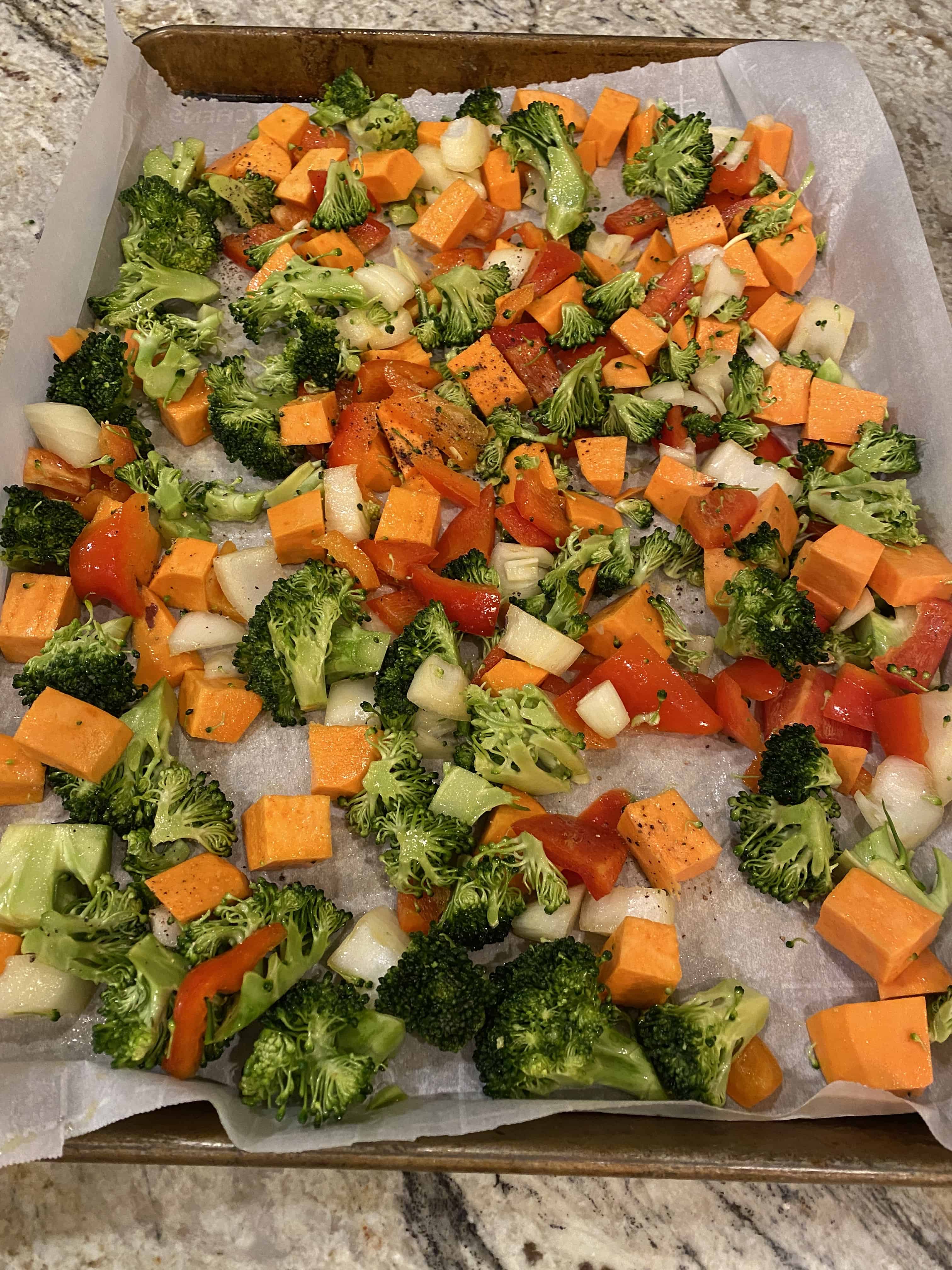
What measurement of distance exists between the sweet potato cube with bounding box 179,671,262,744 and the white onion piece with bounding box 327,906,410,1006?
1.96ft

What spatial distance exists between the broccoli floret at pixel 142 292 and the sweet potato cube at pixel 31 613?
0.90 metres

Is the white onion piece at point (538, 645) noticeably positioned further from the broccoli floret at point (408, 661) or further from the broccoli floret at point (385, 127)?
the broccoli floret at point (385, 127)

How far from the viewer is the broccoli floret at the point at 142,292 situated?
2789 mm

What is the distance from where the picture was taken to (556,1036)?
1.80 meters

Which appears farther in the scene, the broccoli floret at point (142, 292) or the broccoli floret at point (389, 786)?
the broccoli floret at point (142, 292)

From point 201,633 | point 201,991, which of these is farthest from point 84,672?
point 201,991

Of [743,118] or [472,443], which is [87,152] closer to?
[472,443]

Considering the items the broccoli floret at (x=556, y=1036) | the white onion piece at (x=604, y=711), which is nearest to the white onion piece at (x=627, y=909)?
the broccoli floret at (x=556, y=1036)

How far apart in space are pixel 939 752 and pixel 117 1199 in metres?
2.11

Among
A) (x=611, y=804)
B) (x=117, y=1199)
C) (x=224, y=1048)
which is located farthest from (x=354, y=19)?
(x=117, y=1199)

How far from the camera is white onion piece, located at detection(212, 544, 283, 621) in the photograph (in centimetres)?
245

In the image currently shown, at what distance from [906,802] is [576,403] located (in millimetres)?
1394

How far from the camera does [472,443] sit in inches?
105

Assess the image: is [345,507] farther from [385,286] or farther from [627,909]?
[627,909]
